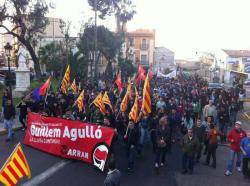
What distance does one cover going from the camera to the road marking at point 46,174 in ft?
32.8

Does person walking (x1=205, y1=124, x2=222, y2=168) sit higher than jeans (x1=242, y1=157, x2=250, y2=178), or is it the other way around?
person walking (x1=205, y1=124, x2=222, y2=168)

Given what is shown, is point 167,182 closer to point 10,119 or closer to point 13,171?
point 13,171

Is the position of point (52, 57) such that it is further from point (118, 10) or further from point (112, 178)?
point (112, 178)

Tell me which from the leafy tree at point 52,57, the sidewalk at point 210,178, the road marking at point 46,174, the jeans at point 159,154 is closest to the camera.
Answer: the road marking at point 46,174

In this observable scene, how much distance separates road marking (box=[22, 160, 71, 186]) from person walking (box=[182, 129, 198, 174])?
→ 3461mm

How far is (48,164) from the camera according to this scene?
11.6 meters

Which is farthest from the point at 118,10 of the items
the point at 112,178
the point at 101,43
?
the point at 112,178

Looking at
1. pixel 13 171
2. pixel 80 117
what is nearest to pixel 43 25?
pixel 80 117

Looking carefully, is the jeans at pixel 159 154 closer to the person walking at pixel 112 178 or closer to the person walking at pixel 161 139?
the person walking at pixel 161 139

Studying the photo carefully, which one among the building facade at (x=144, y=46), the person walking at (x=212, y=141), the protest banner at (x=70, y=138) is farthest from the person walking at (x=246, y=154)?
the building facade at (x=144, y=46)

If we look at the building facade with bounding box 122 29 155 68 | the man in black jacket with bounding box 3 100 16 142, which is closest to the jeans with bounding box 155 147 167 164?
the man in black jacket with bounding box 3 100 16 142

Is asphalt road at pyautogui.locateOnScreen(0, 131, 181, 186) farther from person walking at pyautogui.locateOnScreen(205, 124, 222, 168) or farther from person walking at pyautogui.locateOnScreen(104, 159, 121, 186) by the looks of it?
person walking at pyautogui.locateOnScreen(104, 159, 121, 186)

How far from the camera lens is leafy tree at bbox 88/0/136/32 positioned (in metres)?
40.2

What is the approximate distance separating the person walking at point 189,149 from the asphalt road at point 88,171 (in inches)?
17.1
